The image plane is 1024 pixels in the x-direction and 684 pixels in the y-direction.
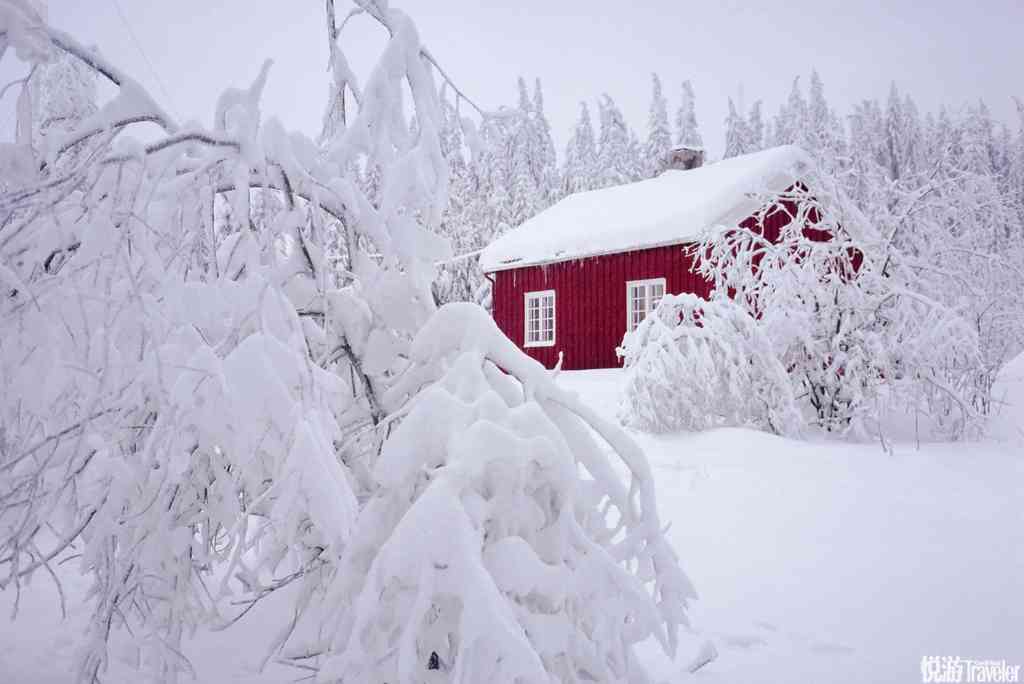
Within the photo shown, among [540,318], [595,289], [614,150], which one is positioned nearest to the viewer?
[595,289]

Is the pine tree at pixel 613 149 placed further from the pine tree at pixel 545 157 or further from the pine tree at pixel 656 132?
the pine tree at pixel 545 157

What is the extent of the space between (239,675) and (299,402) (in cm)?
220

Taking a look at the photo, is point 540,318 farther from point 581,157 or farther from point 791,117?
point 791,117

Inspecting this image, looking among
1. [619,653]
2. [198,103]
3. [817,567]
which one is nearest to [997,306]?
[817,567]

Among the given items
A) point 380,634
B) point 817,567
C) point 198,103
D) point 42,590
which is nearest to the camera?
point 380,634

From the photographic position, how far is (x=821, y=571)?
184 inches

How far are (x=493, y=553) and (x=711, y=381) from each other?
7.27m

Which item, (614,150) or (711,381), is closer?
(711,381)

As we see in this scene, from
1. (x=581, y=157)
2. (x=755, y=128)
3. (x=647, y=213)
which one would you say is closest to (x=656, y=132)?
(x=581, y=157)

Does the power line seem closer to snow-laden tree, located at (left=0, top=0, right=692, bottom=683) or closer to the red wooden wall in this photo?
snow-laden tree, located at (left=0, top=0, right=692, bottom=683)

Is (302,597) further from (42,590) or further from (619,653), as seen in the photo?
(42,590)

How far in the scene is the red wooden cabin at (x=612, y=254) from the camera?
1603 cm

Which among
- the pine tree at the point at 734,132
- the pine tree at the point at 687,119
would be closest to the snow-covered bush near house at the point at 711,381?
the pine tree at the point at 687,119

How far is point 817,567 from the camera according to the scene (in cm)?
475
